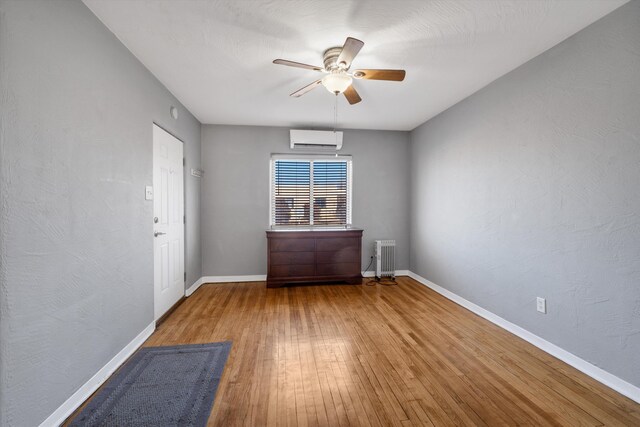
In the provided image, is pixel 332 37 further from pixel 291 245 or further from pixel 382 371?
pixel 291 245

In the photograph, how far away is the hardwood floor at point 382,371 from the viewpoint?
1.65 metres

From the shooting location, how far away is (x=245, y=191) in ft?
14.8

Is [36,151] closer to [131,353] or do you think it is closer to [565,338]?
[131,353]

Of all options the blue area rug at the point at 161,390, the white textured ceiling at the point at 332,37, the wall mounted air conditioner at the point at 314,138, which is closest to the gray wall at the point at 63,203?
the blue area rug at the point at 161,390

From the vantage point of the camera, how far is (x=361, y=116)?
13.3ft

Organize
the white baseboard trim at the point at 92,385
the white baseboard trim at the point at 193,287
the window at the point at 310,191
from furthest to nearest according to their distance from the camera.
A: the window at the point at 310,191, the white baseboard trim at the point at 193,287, the white baseboard trim at the point at 92,385

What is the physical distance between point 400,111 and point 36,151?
3.72m

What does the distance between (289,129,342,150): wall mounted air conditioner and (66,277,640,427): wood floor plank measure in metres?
2.52

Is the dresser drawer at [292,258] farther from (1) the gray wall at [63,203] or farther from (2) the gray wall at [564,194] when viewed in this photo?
(2) the gray wall at [564,194]

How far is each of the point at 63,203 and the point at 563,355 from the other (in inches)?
148

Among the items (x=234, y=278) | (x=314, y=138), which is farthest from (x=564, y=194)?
(x=234, y=278)

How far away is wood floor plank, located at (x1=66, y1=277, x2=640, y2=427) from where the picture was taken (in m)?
1.65

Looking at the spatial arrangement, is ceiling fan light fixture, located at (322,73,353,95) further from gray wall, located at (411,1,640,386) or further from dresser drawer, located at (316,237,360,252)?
dresser drawer, located at (316,237,360,252)

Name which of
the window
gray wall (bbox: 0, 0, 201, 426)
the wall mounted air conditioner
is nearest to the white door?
gray wall (bbox: 0, 0, 201, 426)
